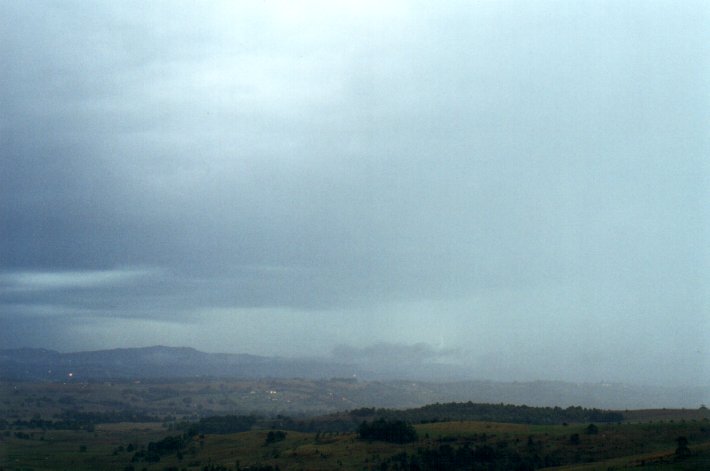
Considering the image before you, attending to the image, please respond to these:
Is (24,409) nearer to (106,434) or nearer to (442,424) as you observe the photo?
(106,434)

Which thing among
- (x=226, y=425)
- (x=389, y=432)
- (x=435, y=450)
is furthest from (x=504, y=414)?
(x=226, y=425)

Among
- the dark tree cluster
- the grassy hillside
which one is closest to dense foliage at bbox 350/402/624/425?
the grassy hillside

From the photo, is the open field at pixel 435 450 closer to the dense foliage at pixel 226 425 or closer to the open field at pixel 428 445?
the open field at pixel 428 445

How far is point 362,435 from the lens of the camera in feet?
264

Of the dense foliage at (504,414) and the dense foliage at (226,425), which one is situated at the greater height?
the dense foliage at (504,414)

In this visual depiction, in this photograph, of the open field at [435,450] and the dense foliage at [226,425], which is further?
the dense foliage at [226,425]

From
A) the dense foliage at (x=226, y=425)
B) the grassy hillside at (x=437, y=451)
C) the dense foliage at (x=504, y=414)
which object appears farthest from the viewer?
the dense foliage at (x=226, y=425)

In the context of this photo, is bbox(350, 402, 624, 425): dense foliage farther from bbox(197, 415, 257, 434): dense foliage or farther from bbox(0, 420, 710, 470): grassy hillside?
bbox(197, 415, 257, 434): dense foliage

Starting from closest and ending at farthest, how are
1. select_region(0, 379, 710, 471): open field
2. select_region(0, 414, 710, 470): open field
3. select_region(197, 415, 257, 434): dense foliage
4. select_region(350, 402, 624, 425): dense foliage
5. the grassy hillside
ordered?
select_region(0, 414, 710, 470): open field → the grassy hillside → select_region(0, 379, 710, 471): open field → select_region(350, 402, 624, 425): dense foliage → select_region(197, 415, 257, 434): dense foliage

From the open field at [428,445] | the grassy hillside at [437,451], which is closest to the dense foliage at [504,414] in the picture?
the open field at [428,445]

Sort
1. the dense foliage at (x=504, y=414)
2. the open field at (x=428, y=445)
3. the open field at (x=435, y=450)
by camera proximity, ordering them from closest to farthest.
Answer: the open field at (x=435, y=450)
the open field at (x=428, y=445)
the dense foliage at (x=504, y=414)

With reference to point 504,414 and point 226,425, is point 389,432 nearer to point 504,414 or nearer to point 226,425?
point 504,414

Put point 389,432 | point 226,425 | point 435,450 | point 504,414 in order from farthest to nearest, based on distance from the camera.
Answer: point 226,425 < point 504,414 < point 389,432 < point 435,450

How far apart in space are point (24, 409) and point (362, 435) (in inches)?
5427
